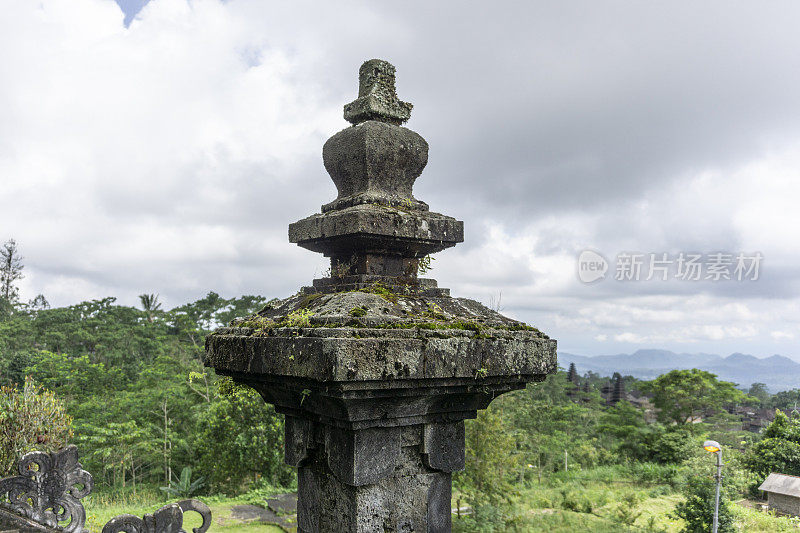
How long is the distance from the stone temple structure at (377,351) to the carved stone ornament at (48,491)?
11.7 feet

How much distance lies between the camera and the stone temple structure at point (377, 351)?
221cm

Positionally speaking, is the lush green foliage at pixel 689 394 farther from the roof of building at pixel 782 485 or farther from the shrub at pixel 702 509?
the shrub at pixel 702 509

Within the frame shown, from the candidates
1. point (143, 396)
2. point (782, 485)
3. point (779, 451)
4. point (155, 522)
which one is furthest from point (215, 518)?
point (779, 451)

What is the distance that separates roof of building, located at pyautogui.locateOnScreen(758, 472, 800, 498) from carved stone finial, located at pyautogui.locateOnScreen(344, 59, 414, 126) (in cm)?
2478

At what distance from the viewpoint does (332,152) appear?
318 centimetres

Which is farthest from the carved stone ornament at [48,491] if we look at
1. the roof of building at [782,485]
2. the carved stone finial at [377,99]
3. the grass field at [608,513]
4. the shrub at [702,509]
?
the roof of building at [782,485]

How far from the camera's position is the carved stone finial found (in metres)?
3.10

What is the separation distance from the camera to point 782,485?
67.3 ft

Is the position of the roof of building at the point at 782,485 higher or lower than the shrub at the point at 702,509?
lower

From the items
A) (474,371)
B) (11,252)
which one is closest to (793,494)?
(474,371)

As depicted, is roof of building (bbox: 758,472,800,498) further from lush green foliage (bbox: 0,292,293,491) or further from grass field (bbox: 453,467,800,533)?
lush green foliage (bbox: 0,292,293,491)

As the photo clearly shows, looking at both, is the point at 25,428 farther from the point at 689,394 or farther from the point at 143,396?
the point at 689,394

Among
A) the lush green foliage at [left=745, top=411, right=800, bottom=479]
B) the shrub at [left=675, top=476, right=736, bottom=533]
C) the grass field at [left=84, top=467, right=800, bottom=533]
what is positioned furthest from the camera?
the lush green foliage at [left=745, top=411, right=800, bottom=479]

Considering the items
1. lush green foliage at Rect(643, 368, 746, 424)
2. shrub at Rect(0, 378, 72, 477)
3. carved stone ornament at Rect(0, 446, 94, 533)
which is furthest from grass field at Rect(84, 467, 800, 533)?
lush green foliage at Rect(643, 368, 746, 424)
